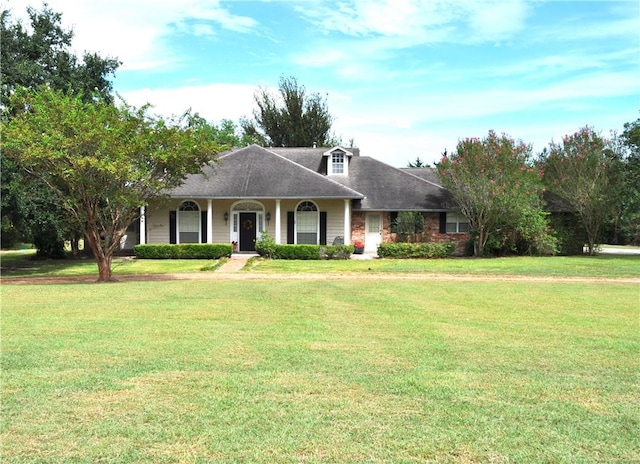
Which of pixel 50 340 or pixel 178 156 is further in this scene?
pixel 178 156

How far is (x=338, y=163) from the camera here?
30.8m

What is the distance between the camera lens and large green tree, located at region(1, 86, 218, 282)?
48.5 feet

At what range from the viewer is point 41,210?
2139 cm

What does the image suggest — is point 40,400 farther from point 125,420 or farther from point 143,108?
point 143,108

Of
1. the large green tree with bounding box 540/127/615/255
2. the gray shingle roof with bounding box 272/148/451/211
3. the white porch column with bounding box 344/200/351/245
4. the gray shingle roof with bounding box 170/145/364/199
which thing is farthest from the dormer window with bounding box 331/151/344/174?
the large green tree with bounding box 540/127/615/255

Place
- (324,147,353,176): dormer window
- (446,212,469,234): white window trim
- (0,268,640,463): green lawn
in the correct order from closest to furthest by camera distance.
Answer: (0,268,640,463): green lawn, (446,212,469,234): white window trim, (324,147,353,176): dormer window

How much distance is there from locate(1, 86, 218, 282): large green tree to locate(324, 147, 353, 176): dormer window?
547 inches

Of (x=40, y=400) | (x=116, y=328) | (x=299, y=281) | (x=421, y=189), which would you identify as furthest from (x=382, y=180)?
(x=40, y=400)

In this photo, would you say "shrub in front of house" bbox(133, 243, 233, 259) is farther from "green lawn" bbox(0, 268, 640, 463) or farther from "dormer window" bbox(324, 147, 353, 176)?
"green lawn" bbox(0, 268, 640, 463)

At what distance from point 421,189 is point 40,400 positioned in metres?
26.0

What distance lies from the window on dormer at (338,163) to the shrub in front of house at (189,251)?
345 inches

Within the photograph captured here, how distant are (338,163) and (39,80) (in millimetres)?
15358

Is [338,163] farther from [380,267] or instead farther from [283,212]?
[380,267]

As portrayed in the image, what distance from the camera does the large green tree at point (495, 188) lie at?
2491 centimetres
